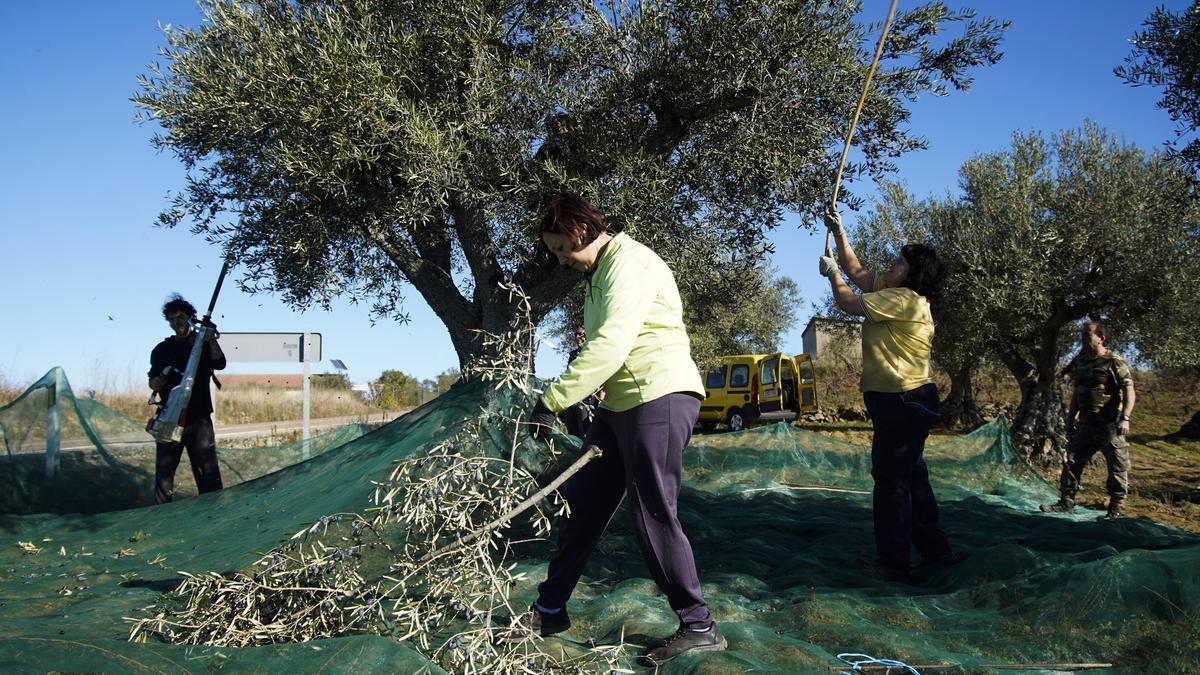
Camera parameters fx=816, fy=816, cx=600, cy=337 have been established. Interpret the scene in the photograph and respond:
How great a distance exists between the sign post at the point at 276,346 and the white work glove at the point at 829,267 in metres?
6.87

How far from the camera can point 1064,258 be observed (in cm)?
1366

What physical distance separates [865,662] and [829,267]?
2508mm

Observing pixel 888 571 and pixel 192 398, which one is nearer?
pixel 888 571

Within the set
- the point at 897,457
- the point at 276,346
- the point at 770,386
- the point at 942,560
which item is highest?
the point at 276,346

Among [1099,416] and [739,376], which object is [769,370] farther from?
[1099,416]

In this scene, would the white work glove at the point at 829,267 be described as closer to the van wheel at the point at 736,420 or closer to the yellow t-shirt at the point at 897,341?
the yellow t-shirt at the point at 897,341

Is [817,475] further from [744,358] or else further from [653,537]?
[744,358]

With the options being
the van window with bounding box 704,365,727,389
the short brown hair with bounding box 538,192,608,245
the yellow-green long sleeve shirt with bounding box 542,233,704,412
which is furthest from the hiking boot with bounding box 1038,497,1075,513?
the van window with bounding box 704,365,727,389

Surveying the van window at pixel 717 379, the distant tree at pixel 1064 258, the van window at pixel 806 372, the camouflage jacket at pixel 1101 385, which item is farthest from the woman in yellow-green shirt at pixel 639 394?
the van window at pixel 806 372

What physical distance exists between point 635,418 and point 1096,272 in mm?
13279

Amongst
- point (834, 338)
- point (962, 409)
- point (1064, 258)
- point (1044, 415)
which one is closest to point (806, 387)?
point (834, 338)

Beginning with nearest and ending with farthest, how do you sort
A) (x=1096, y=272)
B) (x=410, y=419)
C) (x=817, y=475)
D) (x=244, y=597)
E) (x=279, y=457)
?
1. (x=244, y=597)
2. (x=410, y=419)
3. (x=279, y=457)
4. (x=817, y=475)
5. (x=1096, y=272)

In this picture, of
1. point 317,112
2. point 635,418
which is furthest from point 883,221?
point 635,418

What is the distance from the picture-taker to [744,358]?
23594mm
